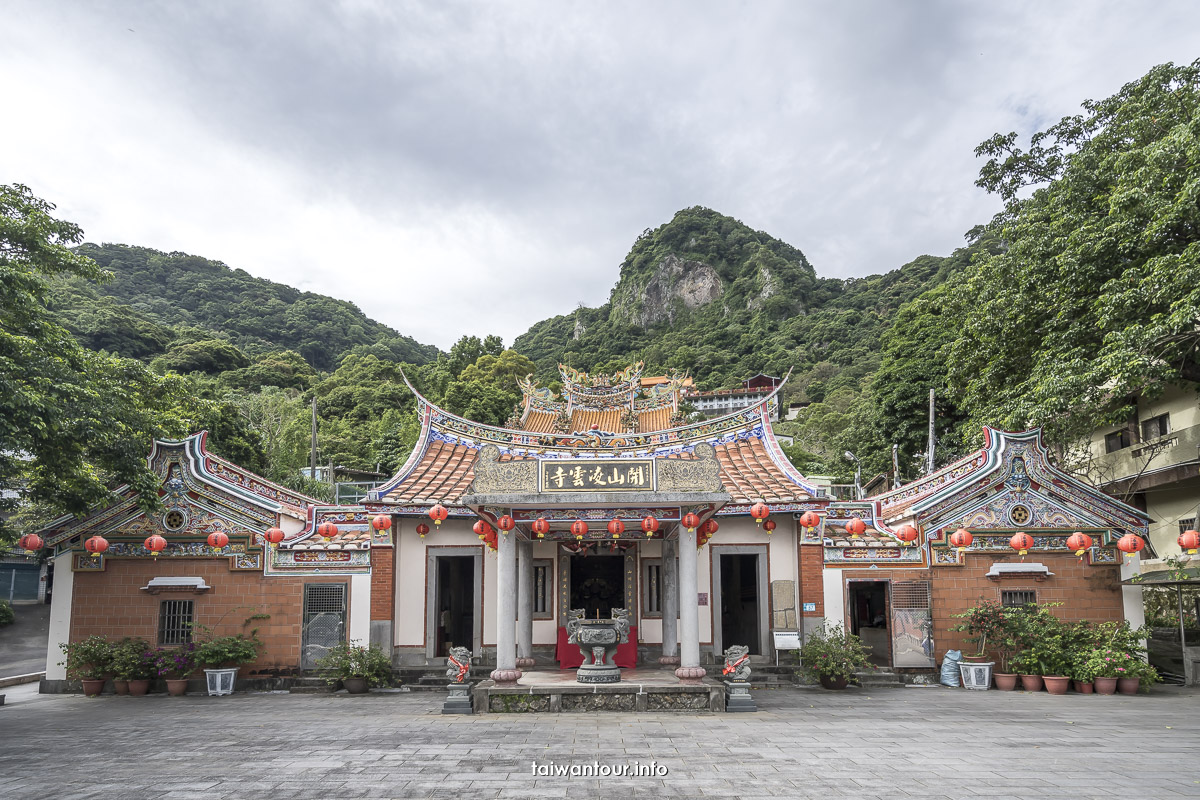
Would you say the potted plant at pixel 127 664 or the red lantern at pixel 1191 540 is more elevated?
the red lantern at pixel 1191 540

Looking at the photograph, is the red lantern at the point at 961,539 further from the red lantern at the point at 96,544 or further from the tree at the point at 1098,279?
the red lantern at the point at 96,544

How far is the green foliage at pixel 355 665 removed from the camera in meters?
11.2

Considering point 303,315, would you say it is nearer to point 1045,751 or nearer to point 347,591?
point 347,591

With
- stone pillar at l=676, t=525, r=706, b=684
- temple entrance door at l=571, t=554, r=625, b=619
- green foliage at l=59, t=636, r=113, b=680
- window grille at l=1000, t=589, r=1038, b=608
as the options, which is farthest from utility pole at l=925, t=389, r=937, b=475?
green foliage at l=59, t=636, r=113, b=680

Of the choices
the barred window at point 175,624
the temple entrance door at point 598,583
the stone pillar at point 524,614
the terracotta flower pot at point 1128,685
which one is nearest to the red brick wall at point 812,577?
the temple entrance door at point 598,583

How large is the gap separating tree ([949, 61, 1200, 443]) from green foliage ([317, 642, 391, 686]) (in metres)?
11.1

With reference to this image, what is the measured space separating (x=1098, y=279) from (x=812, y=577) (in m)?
7.13

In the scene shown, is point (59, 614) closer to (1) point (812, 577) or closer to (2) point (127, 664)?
(2) point (127, 664)

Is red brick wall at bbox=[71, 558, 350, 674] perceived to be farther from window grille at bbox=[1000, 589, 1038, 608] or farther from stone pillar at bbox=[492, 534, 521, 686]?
window grille at bbox=[1000, 589, 1038, 608]

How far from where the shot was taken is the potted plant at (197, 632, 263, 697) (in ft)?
35.9

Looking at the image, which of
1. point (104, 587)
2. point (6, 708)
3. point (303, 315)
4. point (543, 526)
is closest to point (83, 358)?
point (104, 587)

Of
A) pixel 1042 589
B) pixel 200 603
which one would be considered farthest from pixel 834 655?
pixel 200 603

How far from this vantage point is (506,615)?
9805mm

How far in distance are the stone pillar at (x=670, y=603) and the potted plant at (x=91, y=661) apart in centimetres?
829
